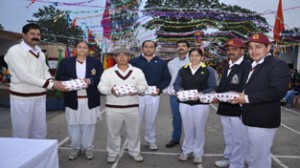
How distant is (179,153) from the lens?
5.10 metres

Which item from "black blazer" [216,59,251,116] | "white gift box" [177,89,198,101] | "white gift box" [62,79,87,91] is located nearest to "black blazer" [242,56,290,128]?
"black blazer" [216,59,251,116]

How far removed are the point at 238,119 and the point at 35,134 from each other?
3315 mm

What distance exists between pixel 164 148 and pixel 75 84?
2386 mm

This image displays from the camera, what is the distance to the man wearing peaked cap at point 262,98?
2.86 metres

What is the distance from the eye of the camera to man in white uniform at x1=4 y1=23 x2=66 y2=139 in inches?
153

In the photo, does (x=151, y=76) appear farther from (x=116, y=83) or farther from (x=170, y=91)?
(x=116, y=83)

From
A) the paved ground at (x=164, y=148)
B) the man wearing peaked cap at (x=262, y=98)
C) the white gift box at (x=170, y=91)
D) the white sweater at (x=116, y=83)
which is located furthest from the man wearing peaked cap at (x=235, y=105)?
the white sweater at (x=116, y=83)

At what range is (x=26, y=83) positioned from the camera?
3.96m

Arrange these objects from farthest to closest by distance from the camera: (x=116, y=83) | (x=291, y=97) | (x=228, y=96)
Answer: (x=291, y=97)
(x=116, y=83)
(x=228, y=96)

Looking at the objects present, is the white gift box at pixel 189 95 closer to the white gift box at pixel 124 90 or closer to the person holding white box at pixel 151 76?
the white gift box at pixel 124 90

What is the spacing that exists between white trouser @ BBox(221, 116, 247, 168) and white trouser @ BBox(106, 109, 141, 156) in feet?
5.04

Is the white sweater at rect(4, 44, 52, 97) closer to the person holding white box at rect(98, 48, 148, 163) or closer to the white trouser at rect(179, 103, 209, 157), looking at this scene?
the person holding white box at rect(98, 48, 148, 163)

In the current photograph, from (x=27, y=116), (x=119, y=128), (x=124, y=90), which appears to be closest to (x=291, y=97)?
(x=119, y=128)

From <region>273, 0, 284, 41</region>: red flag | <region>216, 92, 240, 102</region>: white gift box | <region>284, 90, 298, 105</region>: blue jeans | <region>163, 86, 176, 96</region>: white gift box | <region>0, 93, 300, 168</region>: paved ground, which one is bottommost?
<region>0, 93, 300, 168</region>: paved ground
